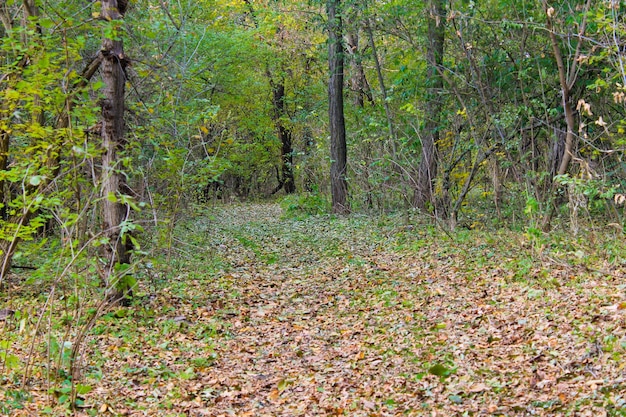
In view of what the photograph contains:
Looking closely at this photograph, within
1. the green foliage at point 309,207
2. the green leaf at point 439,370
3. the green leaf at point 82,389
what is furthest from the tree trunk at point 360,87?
the green leaf at point 82,389

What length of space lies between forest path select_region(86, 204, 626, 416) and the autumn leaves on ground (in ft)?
0.06

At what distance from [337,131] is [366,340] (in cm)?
1021

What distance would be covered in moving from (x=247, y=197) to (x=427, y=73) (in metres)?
16.8

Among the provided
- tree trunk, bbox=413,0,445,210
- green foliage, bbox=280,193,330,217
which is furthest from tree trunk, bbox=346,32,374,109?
tree trunk, bbox=413,0,445,210

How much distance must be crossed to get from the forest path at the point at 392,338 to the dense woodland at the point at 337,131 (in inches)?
25.8

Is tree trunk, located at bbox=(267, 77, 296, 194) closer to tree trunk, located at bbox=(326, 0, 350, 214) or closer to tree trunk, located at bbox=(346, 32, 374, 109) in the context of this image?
tree trunk, located at bbox=(346, 32, 374, 109)

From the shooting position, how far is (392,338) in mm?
6148

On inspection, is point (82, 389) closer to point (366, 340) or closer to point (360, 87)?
point (366, 340)

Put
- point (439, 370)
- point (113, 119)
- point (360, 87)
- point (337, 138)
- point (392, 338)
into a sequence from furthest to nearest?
point (360, 87)
point (337, 138)
point (113, 119)
point (392, 338)
point (439, 370)

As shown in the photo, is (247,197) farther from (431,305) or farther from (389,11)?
(431,305)

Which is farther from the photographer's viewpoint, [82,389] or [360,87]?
[360,87]

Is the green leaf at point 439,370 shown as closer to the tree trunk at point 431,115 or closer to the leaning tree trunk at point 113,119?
the leaning tree trunk at point 113,119

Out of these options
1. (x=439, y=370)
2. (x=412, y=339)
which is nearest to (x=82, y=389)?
(x=439, y=370)

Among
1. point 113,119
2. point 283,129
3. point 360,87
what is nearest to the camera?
point 113,119
